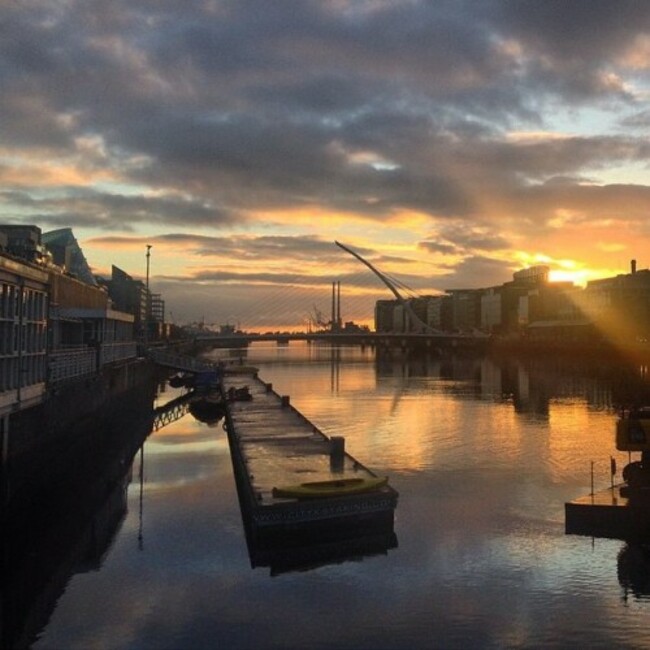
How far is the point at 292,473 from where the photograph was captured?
84.8 ft

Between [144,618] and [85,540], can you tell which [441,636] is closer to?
[144,618]

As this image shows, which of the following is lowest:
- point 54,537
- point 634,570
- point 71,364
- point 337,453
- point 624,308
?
point 54,537

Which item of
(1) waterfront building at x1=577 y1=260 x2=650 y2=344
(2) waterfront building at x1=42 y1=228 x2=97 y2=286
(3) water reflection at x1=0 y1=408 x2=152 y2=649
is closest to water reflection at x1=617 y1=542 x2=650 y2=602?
(3) water reflection at x1=0 y1=408 x2=152 y2=649

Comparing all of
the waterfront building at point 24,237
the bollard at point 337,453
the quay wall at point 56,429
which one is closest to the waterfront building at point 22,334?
the quay wall at point 56,429

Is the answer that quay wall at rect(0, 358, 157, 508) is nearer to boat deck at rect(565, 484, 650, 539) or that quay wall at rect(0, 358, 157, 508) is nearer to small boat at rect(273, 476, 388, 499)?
small boat at rect(273, 476, 388, 499)

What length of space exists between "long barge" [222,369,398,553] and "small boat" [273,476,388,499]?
7cm

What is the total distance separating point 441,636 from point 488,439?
1140 inches

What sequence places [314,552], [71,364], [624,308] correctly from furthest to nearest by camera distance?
[624,308], [71,364], [314,552]

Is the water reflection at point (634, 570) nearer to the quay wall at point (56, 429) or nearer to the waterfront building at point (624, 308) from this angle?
the quay wall at point (56, 429)

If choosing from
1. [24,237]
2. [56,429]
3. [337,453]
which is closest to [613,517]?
[337,453]

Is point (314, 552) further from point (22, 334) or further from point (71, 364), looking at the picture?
point (71, 364)

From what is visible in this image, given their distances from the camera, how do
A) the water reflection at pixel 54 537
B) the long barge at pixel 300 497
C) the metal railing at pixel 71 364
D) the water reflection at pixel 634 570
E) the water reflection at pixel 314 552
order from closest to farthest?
the water reflection at pixel 54 537, the water reflection at pixel 634 570, the water reflection at pixel 314 552, the long barge at pixel 300 497, the metal railing at pixel 71 364

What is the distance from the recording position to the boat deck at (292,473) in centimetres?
2080

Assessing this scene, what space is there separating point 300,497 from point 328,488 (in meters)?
1.08
